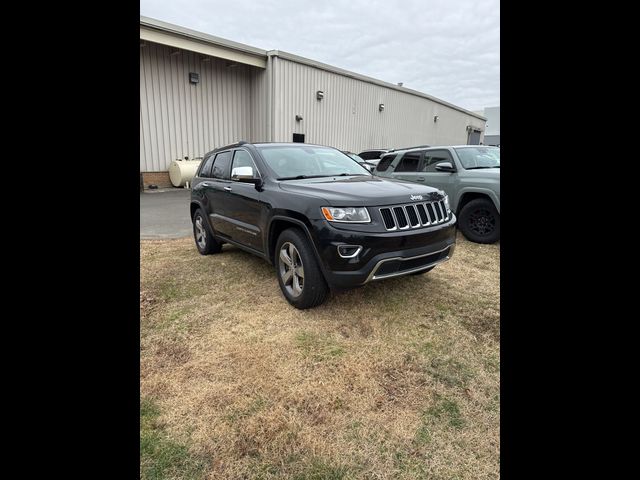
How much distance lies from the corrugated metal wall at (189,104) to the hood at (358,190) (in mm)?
10195

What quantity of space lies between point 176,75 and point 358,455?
45.8ft

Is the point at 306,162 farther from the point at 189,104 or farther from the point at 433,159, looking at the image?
the point at 189,104

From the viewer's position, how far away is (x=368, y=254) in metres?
3.09

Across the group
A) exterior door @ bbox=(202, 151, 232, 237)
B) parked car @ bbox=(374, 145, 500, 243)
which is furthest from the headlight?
parked car @ bbox=(374, 145, 500, 243)

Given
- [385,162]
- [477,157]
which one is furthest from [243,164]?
[477,157]

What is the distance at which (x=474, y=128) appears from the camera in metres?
37.1

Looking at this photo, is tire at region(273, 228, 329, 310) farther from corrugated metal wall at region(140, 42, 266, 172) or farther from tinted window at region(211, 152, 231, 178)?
corrugated metal wall at region(140, 42, 266, 172)

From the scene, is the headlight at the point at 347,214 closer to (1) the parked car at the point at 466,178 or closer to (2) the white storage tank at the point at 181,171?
(1) the parked car at the point at 466,178

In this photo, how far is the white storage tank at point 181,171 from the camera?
12.7 meters

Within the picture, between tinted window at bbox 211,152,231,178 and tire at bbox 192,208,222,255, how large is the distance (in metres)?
0.67

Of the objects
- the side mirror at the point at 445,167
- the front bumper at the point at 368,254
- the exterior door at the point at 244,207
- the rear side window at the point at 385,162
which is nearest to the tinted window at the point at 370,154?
the rear side window at the point at 385,162

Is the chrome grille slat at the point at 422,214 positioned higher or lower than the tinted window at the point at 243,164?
lower
